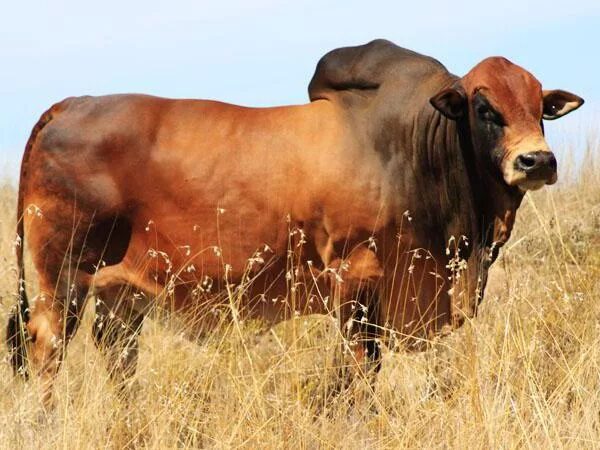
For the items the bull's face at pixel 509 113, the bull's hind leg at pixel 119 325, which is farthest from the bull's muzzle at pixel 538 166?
the bull's hind leg at pixel 119 325

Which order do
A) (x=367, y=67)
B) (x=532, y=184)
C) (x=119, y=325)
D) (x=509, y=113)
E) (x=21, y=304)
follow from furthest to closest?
(x=119, y=325) < (x=21, y=304) < (x=367, y=67) < (x=509, y=113) < (x=532, y=184)

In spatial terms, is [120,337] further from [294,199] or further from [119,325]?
[294,199]

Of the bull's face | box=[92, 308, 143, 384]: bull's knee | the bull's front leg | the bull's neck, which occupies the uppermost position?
the bull's face

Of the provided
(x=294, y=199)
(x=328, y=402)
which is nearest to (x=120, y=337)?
(x=294, y=199)

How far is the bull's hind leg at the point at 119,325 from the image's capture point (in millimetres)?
6492

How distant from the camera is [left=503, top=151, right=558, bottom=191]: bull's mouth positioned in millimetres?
5637

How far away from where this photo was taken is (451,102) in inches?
239

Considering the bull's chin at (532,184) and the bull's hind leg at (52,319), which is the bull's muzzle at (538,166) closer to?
the bull's chin at (532,184)

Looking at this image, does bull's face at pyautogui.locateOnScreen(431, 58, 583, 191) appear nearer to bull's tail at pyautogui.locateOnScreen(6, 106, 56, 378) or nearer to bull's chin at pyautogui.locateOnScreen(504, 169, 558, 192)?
bull's chin at pyautogui.locateOnScreen(504, 169, 558, 192)

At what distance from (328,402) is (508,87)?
1844 mm

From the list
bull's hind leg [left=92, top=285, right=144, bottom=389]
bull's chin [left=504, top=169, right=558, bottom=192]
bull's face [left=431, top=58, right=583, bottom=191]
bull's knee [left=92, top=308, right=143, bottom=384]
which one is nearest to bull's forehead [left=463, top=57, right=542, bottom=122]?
bull's face [left=431, top=58, right=583, bottom=191]

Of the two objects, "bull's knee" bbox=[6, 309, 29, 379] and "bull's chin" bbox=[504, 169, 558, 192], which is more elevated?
"bull's chin" bbox=[504, 169, 558, 192]

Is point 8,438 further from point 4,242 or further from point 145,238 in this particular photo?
point 4,242

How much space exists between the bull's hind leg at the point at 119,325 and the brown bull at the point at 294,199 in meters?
0.04
